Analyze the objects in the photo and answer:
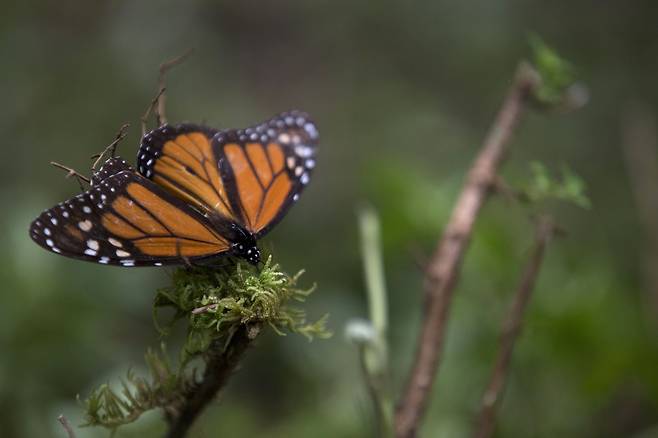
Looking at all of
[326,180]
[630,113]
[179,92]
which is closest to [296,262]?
[326,180]

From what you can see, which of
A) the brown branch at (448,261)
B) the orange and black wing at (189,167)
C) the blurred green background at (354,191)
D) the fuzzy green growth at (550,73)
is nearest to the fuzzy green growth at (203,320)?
the blurred green background at (354,191)

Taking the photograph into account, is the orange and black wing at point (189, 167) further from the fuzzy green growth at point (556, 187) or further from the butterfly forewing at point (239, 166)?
the fuzzy green growth at point (556, 187)

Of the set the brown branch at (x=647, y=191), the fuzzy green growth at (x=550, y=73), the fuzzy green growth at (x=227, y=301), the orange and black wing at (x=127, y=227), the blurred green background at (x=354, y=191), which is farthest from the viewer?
the brown branch at (x=647, y=191)

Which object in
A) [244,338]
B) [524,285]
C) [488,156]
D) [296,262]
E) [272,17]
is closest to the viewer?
[244,338]

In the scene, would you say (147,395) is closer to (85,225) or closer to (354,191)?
(85,225)

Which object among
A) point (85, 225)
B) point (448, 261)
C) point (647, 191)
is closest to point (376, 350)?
point (448, 261)

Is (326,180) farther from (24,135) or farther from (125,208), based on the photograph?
(125,208)

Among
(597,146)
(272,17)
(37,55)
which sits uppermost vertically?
(37,55)
